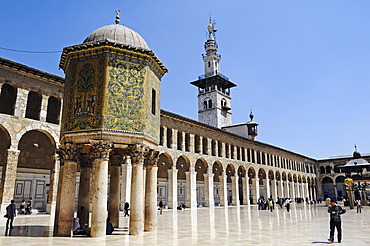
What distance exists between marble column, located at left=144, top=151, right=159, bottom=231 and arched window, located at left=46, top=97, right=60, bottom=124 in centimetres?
1226

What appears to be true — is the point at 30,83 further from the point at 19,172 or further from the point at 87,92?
the point at 87,92

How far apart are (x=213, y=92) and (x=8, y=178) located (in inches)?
1562

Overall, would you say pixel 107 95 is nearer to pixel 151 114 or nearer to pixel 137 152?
pixel 151 114

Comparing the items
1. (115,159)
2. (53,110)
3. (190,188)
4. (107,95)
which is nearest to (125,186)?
(53,110)

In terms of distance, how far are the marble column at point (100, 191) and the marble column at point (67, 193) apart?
88 centimetres

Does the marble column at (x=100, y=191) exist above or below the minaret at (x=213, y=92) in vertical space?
below

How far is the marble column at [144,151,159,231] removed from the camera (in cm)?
1070

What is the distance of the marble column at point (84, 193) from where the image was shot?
36.9 ft

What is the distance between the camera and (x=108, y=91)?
1000 centimetres

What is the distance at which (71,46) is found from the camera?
415 inches

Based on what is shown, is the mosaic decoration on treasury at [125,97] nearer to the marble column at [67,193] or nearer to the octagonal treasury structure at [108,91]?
the octagonal treasury structure at [108,91]

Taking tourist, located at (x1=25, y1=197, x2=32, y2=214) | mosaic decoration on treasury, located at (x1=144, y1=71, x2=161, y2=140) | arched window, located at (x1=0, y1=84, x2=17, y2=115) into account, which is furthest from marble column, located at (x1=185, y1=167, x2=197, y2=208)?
mosaic decoration on treasury, located at (x1=144, y1=71, x2=161, y2=140)

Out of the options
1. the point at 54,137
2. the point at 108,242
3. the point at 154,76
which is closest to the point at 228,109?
the point at 54,137

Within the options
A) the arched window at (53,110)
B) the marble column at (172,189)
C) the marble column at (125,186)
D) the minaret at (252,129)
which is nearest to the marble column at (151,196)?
the arched window at (53,110)
